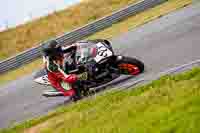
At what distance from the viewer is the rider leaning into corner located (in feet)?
45.5

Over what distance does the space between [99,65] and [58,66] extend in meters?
1.02

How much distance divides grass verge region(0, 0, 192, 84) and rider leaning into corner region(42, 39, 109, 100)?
24.9 ft

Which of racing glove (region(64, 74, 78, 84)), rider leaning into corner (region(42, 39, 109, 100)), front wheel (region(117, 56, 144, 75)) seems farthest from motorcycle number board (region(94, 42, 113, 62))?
racing glove (region(64, 74, 78, 84))

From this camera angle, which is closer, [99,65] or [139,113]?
[139,113]

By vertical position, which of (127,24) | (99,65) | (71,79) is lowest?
(71,79)

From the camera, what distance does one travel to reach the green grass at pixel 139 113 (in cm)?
789

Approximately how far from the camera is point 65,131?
33.8 feet

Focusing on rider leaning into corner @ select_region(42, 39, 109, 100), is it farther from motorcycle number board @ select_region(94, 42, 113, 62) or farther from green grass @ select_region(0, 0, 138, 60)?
green grass @ select_region(0, 0, 138, 60)

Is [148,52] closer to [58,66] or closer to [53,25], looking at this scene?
[58,66]

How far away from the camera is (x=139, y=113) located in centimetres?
907

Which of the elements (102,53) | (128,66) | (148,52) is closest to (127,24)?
(148,52)

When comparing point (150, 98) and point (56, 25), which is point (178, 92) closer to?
point (150, 98)

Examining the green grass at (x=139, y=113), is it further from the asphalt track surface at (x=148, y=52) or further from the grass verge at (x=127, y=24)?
the grass verge at (x=127, y=24)

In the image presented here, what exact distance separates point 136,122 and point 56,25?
2079 cm
